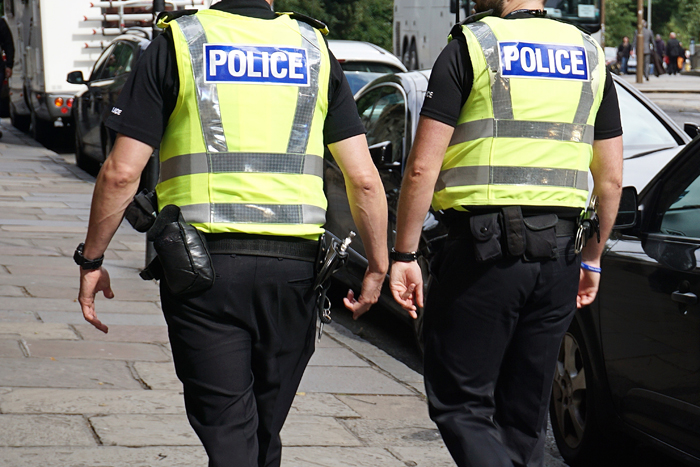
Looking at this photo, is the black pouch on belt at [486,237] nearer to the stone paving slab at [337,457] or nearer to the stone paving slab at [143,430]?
the stone paving slab at [337,457]

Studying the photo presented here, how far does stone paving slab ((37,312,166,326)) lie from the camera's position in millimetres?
6172

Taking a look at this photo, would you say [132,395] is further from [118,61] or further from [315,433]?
[118,61]

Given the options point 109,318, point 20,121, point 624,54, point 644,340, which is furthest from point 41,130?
point 624,54

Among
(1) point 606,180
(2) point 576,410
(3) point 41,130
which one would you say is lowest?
(3) point 41,130

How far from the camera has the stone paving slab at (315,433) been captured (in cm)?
425

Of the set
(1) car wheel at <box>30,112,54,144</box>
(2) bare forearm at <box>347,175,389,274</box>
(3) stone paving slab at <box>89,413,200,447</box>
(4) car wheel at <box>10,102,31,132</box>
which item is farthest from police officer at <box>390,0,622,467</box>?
(4) car wheel at <box>10,102,31,132</box>

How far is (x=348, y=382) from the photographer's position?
5191mm

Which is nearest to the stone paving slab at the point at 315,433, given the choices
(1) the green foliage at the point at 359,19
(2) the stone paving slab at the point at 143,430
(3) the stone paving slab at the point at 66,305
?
(2) the stone paving slab at the point at 143,430

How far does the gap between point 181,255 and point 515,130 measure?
1.00 metres

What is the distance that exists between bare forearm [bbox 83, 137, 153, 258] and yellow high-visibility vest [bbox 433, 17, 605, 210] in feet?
2.99

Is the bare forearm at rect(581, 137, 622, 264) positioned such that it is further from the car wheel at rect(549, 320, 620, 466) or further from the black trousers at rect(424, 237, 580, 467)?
the car wheel at rect(549, 320, 620, 466)

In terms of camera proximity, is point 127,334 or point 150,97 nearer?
point 150,97

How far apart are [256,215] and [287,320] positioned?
29 centimetres

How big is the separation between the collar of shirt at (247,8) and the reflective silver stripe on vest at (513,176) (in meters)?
0.71
